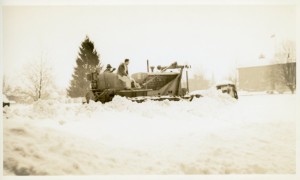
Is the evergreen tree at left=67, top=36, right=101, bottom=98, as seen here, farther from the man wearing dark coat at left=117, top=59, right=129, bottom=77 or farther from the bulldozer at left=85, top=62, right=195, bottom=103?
the man wearing dark coat at left=117, top=59, right=129, bottom=77

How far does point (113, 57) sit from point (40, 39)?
2.45ft

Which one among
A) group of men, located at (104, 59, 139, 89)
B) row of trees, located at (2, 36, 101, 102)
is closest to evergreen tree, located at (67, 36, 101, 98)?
row of trees, located at (2, 36, 101, 102)

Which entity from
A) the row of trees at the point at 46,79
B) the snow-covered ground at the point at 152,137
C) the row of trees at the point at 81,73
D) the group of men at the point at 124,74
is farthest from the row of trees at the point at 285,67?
the row of trees at the point at 46,79

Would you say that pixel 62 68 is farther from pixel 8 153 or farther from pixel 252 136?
pixel 252 136

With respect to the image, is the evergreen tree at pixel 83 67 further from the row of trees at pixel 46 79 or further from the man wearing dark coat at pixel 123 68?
the man wearing dark coat at pixel 123 68

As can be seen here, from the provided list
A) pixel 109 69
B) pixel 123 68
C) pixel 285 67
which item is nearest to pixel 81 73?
pixel 109 69

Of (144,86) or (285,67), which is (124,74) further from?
(285,67)

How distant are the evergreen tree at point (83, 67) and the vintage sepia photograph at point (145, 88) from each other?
0.01 meters

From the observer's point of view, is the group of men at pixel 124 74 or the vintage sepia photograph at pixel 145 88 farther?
the group of men at pixel 124 74

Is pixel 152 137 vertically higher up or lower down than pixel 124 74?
lower down

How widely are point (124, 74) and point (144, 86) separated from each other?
0.82 feet

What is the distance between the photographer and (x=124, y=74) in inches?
154

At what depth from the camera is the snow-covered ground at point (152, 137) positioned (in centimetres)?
367

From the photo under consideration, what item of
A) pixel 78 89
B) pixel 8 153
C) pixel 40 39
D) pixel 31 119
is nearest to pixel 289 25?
pixel 78 89
